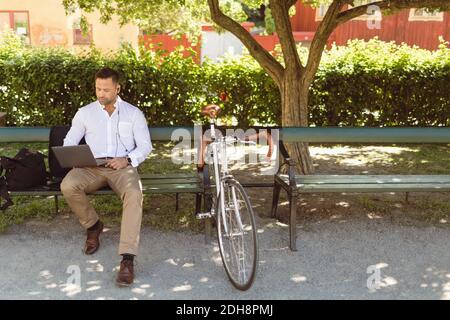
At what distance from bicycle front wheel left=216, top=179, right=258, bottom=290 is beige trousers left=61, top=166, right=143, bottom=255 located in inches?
25.8

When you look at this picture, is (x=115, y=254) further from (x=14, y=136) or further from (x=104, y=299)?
(x=14, y=136)

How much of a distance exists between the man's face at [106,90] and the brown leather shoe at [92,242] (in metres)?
1.11

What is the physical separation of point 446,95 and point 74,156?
25.7 ft

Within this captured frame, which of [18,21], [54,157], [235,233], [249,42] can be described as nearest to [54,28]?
[18,21]

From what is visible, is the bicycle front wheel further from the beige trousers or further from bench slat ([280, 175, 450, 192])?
bench slat ([280, 175, 450, 192])

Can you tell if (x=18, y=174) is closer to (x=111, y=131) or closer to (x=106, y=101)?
(x=111, y=131)

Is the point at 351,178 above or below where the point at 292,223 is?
above

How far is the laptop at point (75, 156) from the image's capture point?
4746mm

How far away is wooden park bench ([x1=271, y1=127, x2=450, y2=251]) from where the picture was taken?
16.8ft

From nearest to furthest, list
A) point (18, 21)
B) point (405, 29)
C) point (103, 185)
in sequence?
point (103, 185)
point (18, 21)
point (405, 29)

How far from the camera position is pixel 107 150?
5.10 m

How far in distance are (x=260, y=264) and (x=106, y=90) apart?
1934 mm

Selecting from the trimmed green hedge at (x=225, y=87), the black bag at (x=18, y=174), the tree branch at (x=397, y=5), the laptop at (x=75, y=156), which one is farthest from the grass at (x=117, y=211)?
the trimmed green hedge at (x=225, y=87)

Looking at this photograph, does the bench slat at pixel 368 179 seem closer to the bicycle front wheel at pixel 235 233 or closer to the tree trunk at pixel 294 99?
the bicycle front wheel at pixel 235 233
